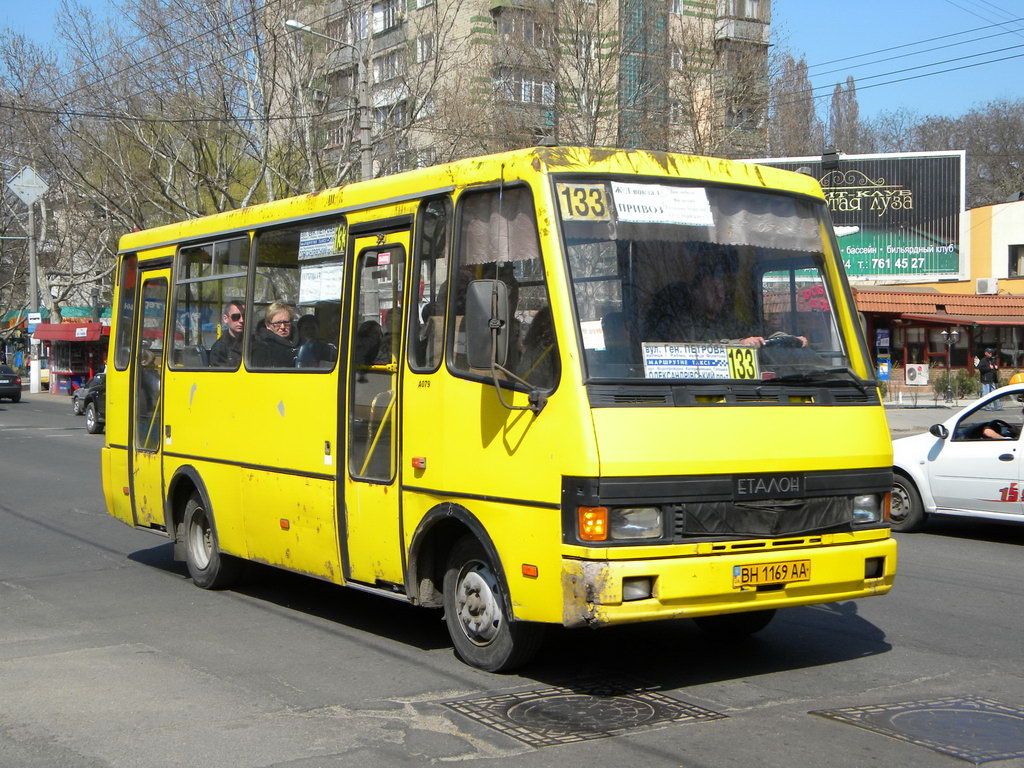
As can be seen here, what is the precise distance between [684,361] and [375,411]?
2087mm

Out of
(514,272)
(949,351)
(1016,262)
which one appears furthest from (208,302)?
(1016,262)

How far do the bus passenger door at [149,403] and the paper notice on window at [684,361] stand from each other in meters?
5.44

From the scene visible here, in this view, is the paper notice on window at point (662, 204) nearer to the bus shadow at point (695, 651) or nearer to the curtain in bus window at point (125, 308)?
the bus shadow at point (695, 651)

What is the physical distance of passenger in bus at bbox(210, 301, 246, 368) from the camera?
361 inches

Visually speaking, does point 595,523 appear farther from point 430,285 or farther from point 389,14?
point 389,14

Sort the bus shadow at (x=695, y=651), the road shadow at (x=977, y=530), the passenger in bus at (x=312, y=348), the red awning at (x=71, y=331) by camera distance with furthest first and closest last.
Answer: the red awning at (x=71, y=331), the road shadow at (x=977, y=530), the passenger in bus at (x=312, y=348), the bus shadow at (x=695, y=651)

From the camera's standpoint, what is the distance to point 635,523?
598 centimetres

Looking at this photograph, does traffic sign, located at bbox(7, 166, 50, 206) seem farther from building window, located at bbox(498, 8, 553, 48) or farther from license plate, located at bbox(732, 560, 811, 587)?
license plate, located at bbox(732, 560, 811, 587)

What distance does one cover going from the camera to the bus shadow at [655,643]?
684 cm

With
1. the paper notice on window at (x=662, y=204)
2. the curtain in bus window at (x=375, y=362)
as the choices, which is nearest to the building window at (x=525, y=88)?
the curtain in bus window at (x=375, y=362)

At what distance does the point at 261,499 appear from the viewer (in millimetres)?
8719

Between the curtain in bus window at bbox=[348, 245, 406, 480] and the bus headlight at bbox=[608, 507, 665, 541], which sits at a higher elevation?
the curtain in bus window at bbox=[348, 245, 406, 480]

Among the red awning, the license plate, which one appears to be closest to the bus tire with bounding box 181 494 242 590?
the license plate

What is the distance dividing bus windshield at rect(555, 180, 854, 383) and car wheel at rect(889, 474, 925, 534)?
240 inches
